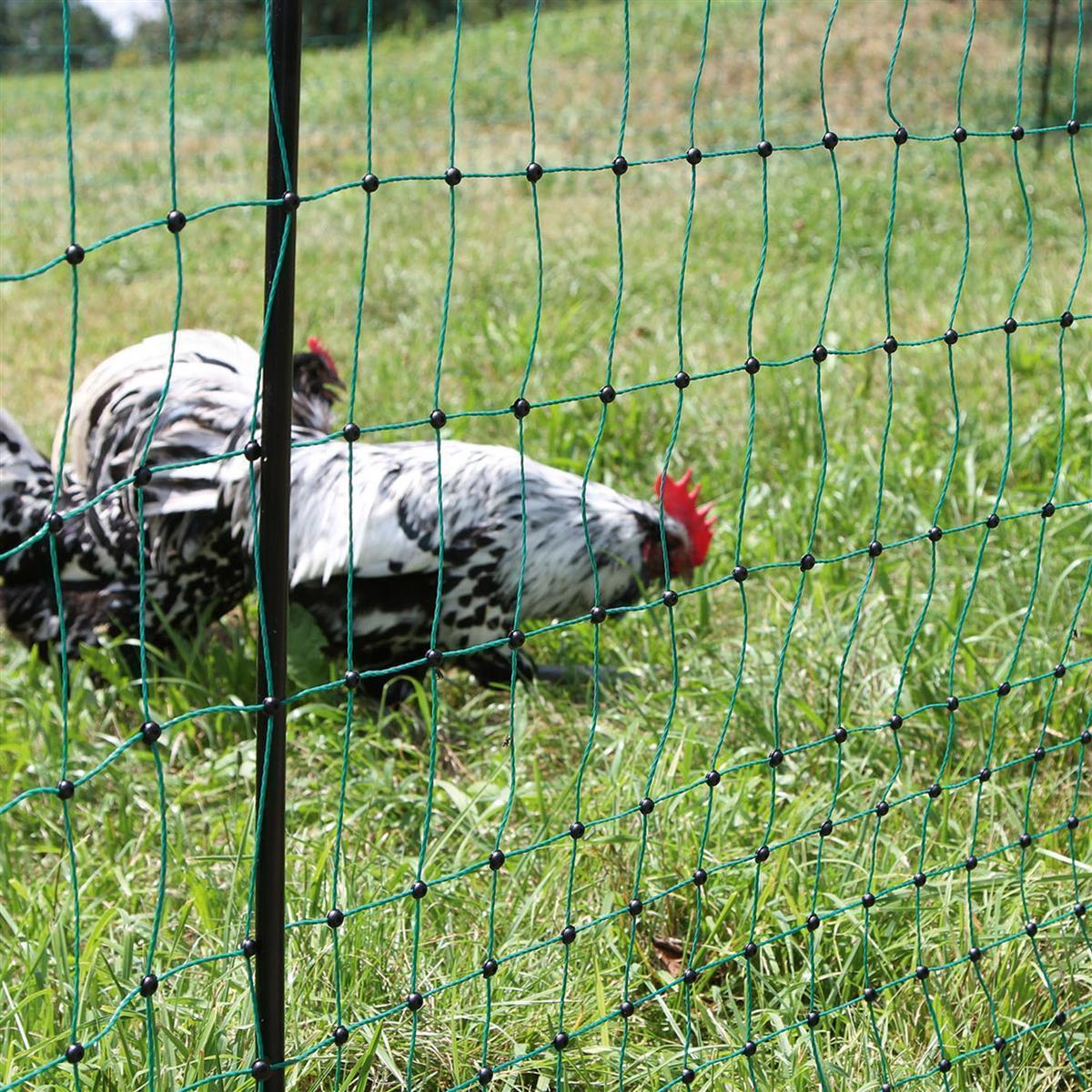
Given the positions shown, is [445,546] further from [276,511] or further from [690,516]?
[276,511]

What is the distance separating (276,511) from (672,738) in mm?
1569

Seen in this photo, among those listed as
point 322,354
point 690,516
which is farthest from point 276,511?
point 322,354

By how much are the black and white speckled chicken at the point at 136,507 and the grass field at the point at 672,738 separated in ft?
0.47

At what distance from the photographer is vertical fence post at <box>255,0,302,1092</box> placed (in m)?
1.41

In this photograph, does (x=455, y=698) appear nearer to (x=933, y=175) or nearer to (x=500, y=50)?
(x=933, y=175)

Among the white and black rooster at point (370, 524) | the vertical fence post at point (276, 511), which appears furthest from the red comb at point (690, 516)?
the vertical fence post at point (276, 511)

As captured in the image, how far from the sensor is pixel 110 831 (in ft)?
9.04

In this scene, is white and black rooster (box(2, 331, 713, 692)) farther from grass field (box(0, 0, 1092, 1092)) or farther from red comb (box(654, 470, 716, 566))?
grass field (box(0, 0, 1092, 1092))

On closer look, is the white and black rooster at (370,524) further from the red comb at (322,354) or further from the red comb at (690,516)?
the red comb at (322,354)

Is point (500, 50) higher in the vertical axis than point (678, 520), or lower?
higher

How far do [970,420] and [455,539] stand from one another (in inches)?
81.5

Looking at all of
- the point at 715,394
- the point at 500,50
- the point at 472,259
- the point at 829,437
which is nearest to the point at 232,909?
the point at 829,437

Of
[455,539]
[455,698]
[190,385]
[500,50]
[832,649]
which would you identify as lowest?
[455,698]

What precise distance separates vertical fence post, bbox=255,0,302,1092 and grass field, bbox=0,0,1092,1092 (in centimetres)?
29
